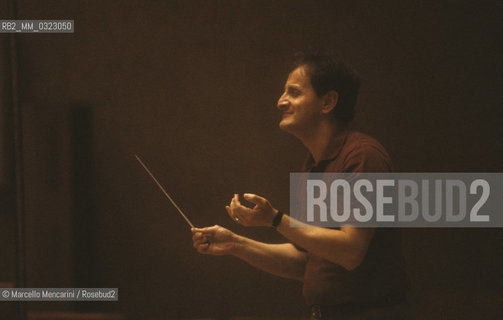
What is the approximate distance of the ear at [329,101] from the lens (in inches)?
60.0

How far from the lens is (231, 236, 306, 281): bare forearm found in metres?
1.65

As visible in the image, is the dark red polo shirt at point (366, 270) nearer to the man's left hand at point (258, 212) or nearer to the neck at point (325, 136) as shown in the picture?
the neck at point (325, 136)

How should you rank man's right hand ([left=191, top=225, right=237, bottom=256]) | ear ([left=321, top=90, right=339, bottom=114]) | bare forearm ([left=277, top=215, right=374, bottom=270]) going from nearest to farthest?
bare forearm ([left=277, top=215, right=374, bottom=270])
ear ([left=321, top=90, right=339, bottom=114])
man's right hand ([left=191, top=225, right=237, bottom=256])

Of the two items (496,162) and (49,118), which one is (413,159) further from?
(49,118)

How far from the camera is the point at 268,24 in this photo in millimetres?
1807

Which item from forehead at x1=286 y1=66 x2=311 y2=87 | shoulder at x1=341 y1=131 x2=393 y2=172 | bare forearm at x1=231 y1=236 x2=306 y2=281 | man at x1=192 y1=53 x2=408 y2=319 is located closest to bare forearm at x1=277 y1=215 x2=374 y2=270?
man at x1=192 y1=53 x2=408 y2=319

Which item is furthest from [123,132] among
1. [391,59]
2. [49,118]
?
[391,59]

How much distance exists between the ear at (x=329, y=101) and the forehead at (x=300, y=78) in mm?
66

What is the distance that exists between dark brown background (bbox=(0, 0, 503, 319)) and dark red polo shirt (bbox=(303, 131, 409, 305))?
→ 0.40 meters

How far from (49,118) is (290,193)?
96 cm

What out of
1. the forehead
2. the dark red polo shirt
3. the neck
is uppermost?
the forehead

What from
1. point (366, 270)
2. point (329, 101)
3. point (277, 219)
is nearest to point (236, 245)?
point (277, 219)

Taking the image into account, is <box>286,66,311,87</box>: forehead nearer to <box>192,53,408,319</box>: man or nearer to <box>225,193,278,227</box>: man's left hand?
<box>192,53,408,319</box>: man

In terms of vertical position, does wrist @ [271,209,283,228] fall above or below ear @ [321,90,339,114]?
below
